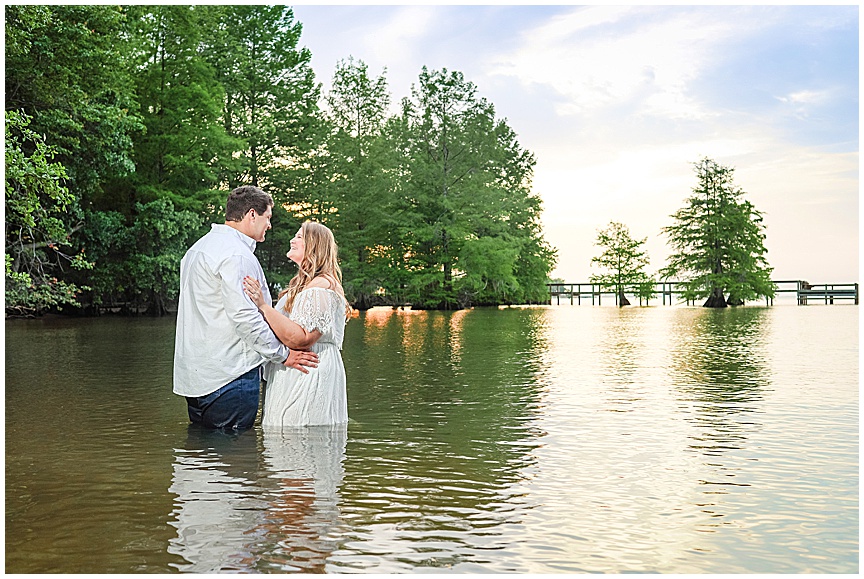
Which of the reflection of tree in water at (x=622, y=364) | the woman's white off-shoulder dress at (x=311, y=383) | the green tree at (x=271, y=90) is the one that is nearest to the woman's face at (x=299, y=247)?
the woman's white off-shoulder dress at (x=311, y=383)

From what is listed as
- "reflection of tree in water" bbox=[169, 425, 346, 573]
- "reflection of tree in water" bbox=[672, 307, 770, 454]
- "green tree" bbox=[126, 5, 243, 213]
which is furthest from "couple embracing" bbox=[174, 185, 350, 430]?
"green tree" bbox=[126, 5, 243, 213]

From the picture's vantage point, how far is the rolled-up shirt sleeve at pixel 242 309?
719cm

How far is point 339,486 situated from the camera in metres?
6.21

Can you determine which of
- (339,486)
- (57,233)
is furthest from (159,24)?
(339,486)

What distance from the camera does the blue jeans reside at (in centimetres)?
763

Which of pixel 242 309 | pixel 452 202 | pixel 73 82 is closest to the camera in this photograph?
pixel 242 309

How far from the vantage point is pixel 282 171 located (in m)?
50.2

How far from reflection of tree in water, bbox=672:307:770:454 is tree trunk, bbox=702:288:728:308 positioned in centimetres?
3575

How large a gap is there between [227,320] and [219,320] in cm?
6

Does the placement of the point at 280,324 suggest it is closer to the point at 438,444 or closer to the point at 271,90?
the point at 438,444

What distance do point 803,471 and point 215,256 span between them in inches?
180

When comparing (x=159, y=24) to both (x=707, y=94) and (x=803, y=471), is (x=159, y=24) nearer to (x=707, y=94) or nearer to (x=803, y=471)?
(x=707, y=94)

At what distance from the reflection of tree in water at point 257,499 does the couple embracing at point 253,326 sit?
0.98 feet

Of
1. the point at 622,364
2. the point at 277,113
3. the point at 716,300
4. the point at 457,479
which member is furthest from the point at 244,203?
the point at 716,300
